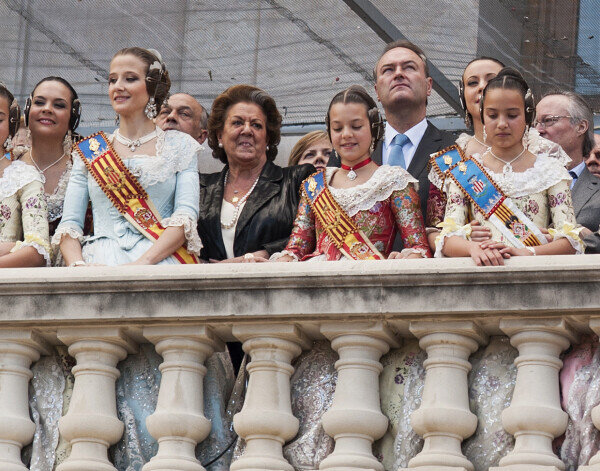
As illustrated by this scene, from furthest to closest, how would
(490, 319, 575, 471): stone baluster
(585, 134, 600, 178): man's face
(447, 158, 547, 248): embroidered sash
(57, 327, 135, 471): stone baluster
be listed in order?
(585, 134, 600, 178): man's face
(447, 158, 547, 248): embroidered sash
(57, 327, 135, 471): stone baluster
(490, 319, 575, 471): stone baluster

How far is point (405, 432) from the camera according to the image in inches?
240

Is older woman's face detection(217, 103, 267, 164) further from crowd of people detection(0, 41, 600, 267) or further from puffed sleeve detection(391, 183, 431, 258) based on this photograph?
puffed sleeve detection(391, 183, 431, 258)

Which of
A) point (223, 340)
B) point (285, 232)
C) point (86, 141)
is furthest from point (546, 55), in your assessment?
point (223, 340)

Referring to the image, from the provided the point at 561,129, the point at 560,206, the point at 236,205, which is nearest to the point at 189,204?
the point at 236,205

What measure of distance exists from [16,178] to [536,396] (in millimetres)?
2818

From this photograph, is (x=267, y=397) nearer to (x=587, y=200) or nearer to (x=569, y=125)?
(x=587, y=200)

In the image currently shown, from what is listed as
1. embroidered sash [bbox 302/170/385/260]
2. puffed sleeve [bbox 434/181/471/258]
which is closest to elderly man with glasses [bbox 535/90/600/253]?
puffed sleeve [bbox 434/181/471/258]

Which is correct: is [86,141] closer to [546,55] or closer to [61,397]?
[61,397]

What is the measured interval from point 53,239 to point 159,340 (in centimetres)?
115

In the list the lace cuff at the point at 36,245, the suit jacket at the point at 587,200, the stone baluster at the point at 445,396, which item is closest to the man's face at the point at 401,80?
the suit jacket at the point at 587,200

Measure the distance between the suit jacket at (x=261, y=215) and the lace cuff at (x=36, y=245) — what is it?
0.84 metres

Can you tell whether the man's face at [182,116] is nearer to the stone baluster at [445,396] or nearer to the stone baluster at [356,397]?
the stone baluster at [356,397]

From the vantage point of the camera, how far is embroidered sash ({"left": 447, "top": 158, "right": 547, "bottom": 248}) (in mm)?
6918

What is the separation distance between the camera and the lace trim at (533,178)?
7059 millimetres
